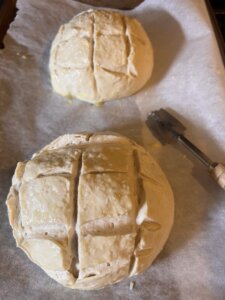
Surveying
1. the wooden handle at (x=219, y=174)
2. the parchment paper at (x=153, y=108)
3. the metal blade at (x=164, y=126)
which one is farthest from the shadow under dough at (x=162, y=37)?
the wooden handle at (x=219, y=174)

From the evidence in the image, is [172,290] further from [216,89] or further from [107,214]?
[216,89]

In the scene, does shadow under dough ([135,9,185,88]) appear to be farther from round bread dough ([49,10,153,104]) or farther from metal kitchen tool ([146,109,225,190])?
metal kitchen tool ([146,109,225,190])

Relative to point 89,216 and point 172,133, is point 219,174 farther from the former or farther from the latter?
point 89,216

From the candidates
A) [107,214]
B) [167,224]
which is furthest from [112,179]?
[167,224]

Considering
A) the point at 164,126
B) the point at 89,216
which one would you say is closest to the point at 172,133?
the point at 164,126

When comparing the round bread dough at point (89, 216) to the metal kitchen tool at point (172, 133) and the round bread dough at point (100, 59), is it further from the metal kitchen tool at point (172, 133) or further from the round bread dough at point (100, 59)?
the round bread dough at point (100, 59)

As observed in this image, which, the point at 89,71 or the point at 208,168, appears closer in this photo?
the point at 208,168

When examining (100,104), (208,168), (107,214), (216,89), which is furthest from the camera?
(100,104)
